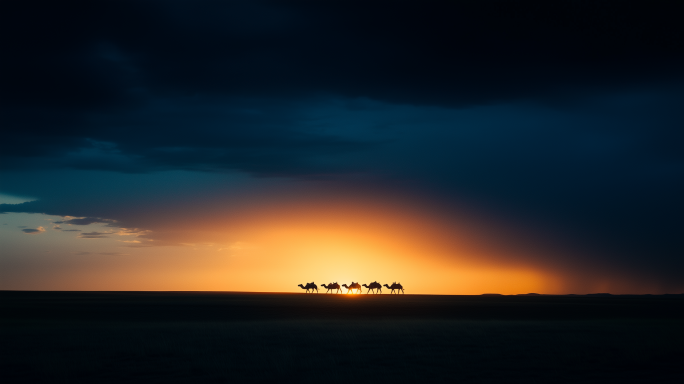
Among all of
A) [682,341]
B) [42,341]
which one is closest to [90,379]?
[42,341]

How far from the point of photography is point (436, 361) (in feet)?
75.5

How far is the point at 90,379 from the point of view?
1922cm

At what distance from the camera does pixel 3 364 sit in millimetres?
21719

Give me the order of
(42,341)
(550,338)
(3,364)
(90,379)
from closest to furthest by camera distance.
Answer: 1. (90,379)
2. (3,364)
3. (42,341)
4. (550,338)

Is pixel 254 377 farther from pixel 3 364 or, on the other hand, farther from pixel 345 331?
pixel 345 331

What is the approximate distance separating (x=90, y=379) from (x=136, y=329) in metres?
15.7

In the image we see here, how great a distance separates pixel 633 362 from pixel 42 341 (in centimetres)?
2437

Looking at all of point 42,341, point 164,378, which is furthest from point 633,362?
point 42,341

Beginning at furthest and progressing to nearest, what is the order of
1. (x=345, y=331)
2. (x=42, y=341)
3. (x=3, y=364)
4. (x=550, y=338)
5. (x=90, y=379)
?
(x=345, y=331), (x=550, y=338), (x=42, y=341), (x=3, y=364), (x=90, y=379)

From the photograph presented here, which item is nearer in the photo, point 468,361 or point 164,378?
point 164,378

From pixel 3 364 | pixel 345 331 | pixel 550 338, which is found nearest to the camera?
pixel 3 364

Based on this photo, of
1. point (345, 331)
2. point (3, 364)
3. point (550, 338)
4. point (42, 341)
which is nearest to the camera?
point (3, 364)

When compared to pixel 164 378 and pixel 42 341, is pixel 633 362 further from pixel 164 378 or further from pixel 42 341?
pixel 42 341

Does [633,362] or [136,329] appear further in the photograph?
[136,329]
